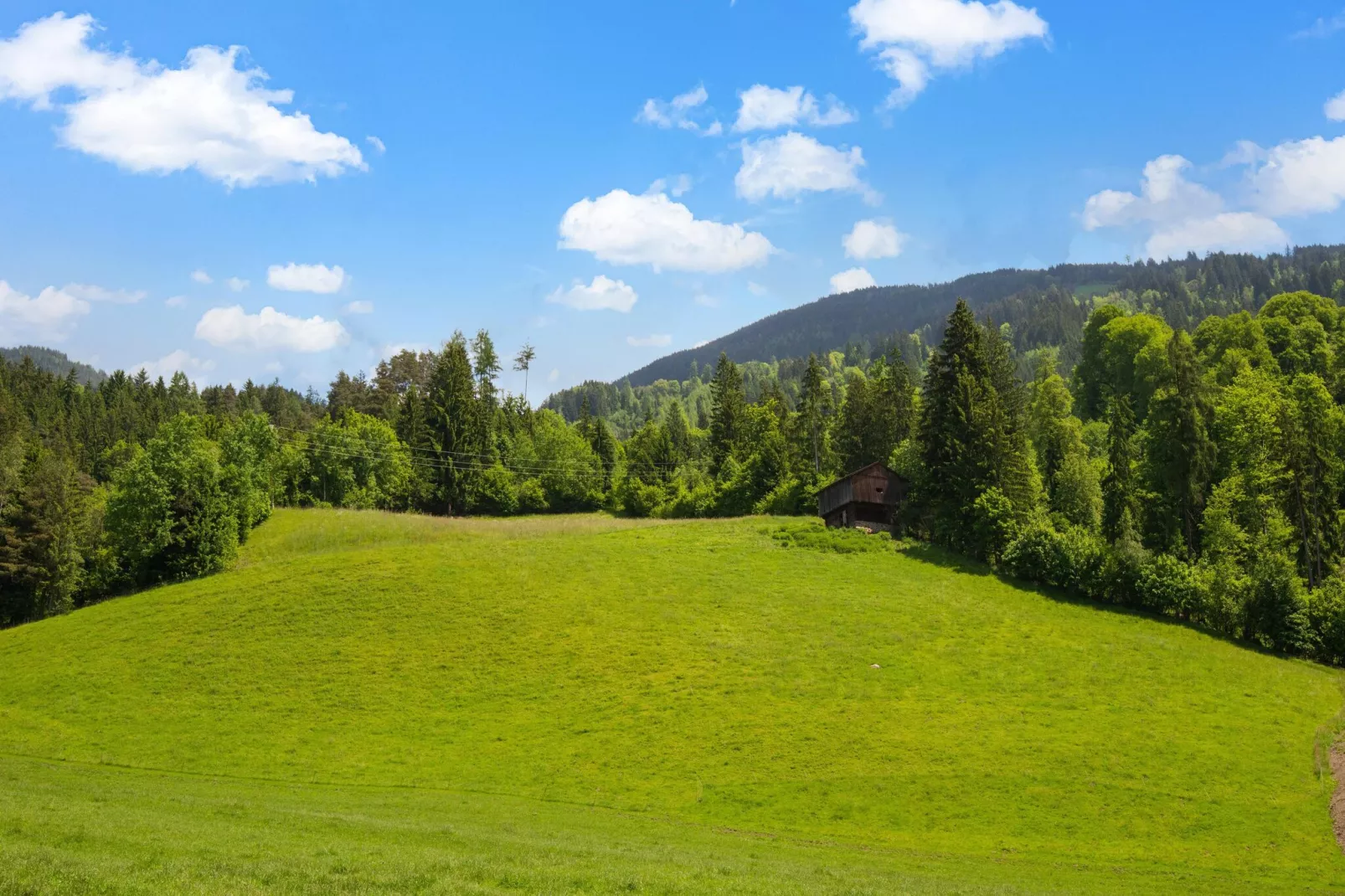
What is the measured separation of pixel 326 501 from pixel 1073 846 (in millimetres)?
85629

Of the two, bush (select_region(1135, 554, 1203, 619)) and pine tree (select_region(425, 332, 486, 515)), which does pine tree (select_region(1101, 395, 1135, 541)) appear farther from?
pine tree (select_region(425, 332, 486, 515))

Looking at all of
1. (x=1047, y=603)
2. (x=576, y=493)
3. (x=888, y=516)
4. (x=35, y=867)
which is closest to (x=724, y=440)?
(x=576, y=493)

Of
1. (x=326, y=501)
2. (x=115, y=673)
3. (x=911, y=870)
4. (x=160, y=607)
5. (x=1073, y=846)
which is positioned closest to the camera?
(x=911, y=870)

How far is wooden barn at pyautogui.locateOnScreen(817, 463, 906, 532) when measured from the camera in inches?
2815

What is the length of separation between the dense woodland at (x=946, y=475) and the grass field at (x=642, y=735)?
4391 millimetres

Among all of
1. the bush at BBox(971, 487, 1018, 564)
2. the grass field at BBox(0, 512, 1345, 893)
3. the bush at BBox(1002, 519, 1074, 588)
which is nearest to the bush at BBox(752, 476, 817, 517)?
the grass field at BBox(0, 512, 1345, 893)

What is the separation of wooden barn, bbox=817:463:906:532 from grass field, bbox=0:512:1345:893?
30.5 feet

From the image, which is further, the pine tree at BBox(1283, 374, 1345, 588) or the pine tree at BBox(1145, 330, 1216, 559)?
the pine tree at BBox(1145, 330, 1216, 559)

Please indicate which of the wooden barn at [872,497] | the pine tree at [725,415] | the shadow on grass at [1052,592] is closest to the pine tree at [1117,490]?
the shadow on grass at [1052,592]

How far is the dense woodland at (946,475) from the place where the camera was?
5803 cm

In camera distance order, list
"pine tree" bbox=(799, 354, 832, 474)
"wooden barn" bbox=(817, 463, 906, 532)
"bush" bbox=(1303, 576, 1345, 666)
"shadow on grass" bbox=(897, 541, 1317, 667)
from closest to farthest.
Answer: "bush" bbox=(1303, 576, 1345, 666), "shadow on grass" bbox=(897, 541, 1317, 667), "wooden barn" bbox=(817, 463, 906, 532), "pine tree" bbox=(799, 354, 832, 474)

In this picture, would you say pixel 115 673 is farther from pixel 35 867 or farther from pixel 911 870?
pixel 911 870

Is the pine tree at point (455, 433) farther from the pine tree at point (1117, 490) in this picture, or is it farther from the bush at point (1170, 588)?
the bush at point (1170, 588)

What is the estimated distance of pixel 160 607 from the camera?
2080 inches
